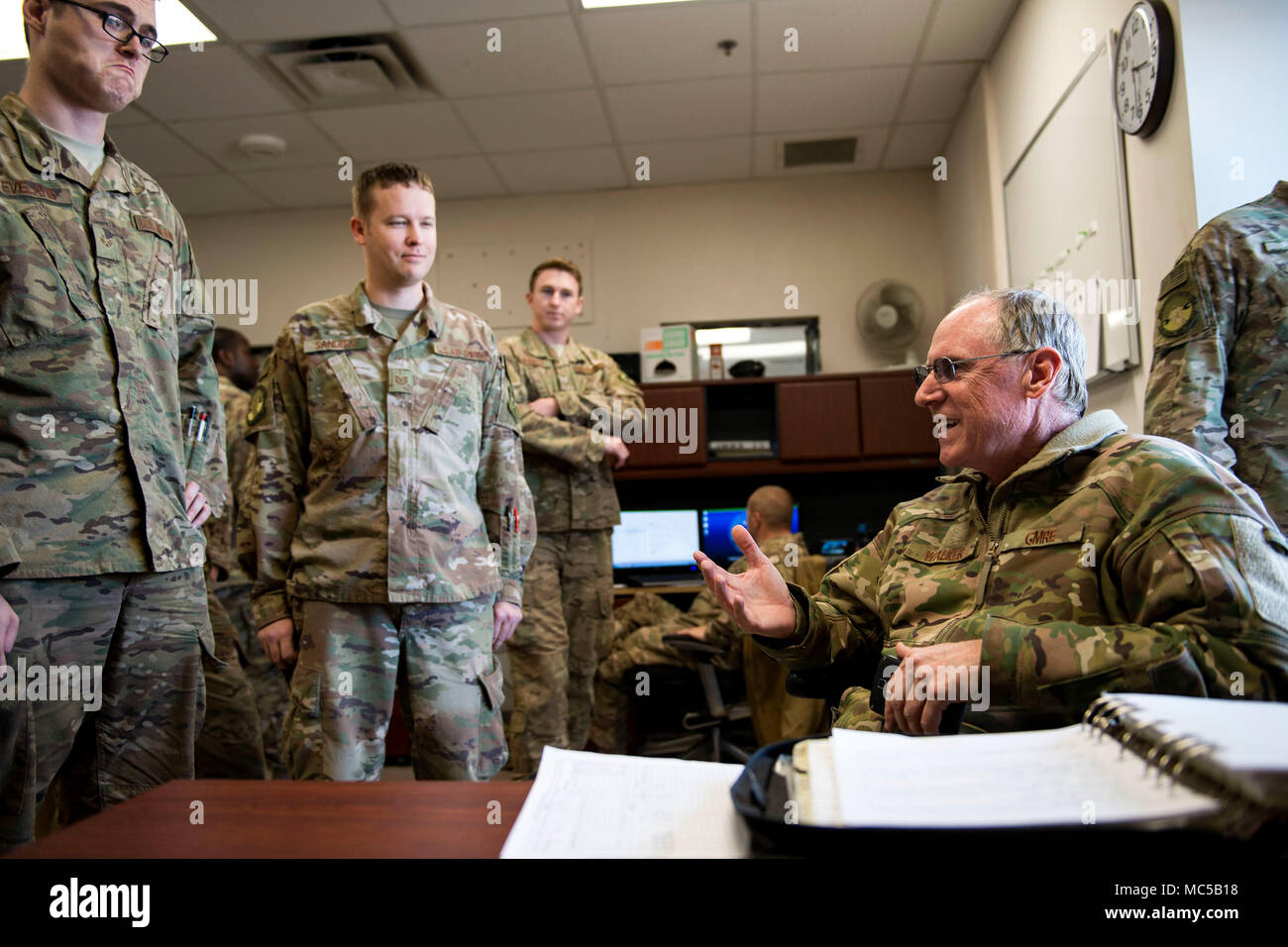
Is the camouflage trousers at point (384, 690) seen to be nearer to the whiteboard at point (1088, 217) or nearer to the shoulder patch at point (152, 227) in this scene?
the shoulder patch at point (152, 227)

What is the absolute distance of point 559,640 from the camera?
2.58m

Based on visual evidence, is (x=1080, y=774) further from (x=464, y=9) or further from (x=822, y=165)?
(x=822, y=165)

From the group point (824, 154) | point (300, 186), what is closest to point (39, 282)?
point (300, 186)

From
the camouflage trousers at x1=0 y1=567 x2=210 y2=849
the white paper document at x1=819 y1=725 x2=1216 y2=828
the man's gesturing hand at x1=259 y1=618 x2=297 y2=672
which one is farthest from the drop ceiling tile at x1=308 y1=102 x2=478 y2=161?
the white paper document at x1=819 y1=725 x2=1216 y2=828

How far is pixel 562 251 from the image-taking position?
4.55m

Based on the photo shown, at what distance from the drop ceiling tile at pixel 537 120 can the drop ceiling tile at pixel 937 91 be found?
4.49 feet

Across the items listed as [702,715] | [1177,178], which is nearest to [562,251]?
[702,715]

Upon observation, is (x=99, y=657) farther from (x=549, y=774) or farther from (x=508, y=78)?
(x=508, y=78)

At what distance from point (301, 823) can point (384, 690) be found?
874 millimetres

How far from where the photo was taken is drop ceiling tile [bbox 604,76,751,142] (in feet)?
11.5

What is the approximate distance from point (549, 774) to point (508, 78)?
10.9 feet

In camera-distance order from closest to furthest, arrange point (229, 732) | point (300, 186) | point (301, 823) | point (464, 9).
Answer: point (301, 823) → point (229, 732) → point (464, 9) → point (300, 186)

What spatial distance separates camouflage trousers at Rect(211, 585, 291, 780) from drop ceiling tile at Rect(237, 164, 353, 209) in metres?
2.43

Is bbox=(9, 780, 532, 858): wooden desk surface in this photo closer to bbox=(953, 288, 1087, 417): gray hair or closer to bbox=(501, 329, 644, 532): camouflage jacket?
bbox=(953, 288, 1087, 417): gray hair
